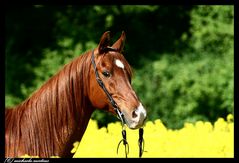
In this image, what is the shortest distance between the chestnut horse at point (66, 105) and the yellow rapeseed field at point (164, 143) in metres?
0.69

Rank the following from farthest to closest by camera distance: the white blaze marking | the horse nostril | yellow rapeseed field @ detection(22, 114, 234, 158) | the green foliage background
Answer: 1. the green foliage background
2. yellow rapeseed field @ detection(22, 114, 234, 158)
3. the white blaze marking
4. the horse nostril

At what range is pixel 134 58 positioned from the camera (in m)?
9.20

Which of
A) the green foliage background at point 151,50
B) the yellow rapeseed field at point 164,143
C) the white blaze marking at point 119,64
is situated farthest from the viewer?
the green foliage background at point 151,50

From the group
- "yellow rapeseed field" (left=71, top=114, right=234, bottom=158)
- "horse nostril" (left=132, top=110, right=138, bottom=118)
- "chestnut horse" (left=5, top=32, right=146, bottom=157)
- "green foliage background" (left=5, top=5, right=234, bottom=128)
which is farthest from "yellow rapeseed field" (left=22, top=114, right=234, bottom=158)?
"green foliage background" (left=5, top=5, right=234, bottom=128)

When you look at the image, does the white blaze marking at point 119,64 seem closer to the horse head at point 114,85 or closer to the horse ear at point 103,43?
the horse head at point 114,85

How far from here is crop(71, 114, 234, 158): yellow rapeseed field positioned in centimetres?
487

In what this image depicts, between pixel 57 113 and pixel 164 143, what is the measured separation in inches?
52.6

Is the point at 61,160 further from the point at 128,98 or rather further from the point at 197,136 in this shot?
the point at 197,136

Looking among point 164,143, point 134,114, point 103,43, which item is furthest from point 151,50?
point 134,114

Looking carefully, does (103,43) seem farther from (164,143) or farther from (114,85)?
(164,143)

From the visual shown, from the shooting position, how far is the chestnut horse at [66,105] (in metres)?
4.06

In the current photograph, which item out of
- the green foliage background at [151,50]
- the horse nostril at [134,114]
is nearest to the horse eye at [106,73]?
the horse nostril at [134,114]

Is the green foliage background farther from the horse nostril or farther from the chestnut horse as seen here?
the horse nostril
